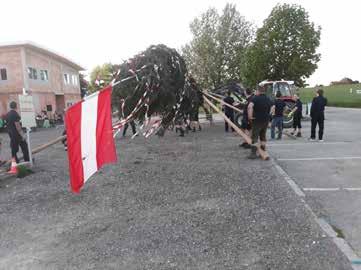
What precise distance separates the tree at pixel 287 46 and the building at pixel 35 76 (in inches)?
760

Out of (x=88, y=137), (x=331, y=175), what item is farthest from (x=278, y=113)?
(x=88, y=137)

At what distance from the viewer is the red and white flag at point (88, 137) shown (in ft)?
12.2

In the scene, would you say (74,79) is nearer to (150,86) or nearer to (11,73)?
(11,73)

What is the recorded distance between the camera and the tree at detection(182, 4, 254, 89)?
1357 inches

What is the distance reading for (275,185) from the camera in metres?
5.97

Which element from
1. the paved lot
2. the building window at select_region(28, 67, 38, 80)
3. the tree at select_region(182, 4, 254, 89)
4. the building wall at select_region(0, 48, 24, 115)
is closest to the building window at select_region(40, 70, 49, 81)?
the building window at select_region(28, 67, 38, 80)

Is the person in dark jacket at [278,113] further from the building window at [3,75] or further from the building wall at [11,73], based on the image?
the building window at [3,75]

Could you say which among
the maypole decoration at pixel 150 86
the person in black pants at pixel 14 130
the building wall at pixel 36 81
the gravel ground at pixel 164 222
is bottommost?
the gravel ground at pixel 164 222

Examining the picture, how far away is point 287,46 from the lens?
2661 centimetres

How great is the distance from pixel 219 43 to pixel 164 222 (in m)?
33.0

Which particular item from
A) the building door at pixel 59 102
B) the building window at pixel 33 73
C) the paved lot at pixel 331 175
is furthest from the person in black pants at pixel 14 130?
the building door at pixel 59 102

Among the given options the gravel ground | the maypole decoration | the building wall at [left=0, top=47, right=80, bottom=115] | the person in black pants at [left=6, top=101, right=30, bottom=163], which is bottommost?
the gravel ground

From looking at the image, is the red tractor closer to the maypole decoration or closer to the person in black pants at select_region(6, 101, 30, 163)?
the maypole decoration

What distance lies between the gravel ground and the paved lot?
36 centimetres
